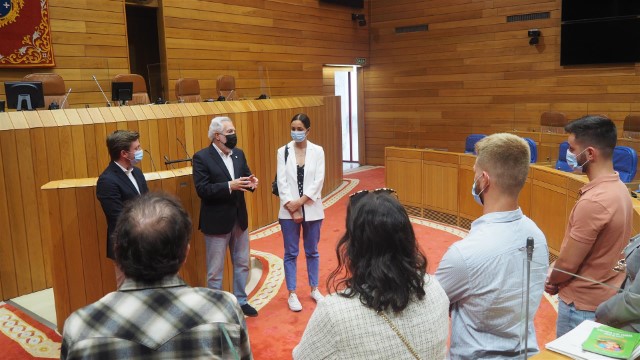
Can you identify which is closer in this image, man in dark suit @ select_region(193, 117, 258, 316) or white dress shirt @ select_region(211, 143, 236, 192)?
man in dark suit @ select_region(193, 117, 258, 316)

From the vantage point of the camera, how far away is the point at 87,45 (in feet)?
24.2

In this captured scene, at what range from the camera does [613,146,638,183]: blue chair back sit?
15.8 feet

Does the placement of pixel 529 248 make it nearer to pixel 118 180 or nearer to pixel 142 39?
pixel 118 180

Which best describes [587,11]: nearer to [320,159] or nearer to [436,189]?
[436,189]

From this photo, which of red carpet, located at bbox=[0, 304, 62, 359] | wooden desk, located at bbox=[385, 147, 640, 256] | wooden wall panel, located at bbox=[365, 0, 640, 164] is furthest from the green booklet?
wooden wall panel, located at bbox=[365, 0, 640, 164]

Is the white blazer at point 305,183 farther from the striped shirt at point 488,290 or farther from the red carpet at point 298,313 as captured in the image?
the striped shirt at point 488,290

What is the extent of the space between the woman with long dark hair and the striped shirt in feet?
0.70

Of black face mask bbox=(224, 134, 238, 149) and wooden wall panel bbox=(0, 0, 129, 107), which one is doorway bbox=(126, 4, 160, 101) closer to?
wooden wall panel bbox=(0, 0, 129, 107)

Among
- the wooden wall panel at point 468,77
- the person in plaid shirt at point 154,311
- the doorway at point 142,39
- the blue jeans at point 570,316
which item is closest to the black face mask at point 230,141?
the blue jeans at point 570,316

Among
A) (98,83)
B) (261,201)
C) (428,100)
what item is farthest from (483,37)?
(98,83)

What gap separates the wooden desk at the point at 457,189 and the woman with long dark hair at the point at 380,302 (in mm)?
3631

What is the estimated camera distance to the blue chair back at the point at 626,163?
4809 millimetres

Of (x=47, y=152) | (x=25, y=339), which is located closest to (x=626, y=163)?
(x=25, y=339)

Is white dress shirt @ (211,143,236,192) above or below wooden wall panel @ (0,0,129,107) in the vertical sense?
below
